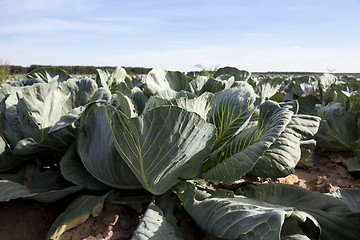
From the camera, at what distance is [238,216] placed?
1318 millimetres

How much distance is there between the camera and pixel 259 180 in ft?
7.70

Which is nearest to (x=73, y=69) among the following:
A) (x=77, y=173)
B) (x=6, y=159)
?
(x=6, y=159)

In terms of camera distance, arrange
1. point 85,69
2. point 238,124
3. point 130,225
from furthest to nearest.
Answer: point 85,69 → point 238,124 → point 130,225

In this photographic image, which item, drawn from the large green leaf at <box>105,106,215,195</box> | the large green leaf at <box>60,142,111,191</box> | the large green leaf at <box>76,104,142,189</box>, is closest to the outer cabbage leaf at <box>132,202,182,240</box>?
the large green leaf at <box>105,106,215,195</box>

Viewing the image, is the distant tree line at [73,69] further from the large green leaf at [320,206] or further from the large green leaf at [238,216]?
the large green leaf at [238,216]

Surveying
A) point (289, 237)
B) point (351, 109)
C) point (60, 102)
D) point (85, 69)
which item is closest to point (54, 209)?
point (60, 102)

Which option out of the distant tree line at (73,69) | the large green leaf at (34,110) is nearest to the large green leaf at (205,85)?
the large green leaf at (34,110)

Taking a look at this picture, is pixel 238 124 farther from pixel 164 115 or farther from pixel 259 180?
pixel 259 180

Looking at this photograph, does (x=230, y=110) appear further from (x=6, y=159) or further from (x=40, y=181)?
(x=6, y=159)

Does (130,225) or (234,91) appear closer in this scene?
(130,225)

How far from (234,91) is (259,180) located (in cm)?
85

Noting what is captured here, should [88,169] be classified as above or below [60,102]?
below

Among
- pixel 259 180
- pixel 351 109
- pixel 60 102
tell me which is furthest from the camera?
pixel 351 109

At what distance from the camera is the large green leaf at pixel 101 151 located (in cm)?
160
